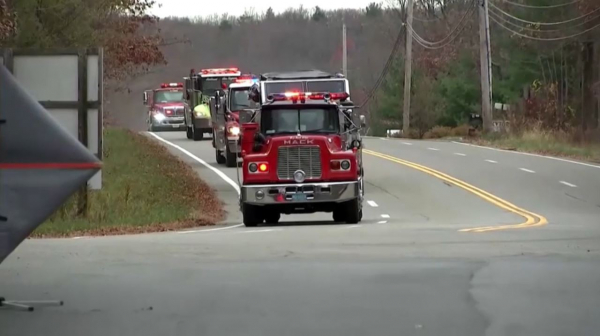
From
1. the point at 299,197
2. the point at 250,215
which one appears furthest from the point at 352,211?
the point at 250,215

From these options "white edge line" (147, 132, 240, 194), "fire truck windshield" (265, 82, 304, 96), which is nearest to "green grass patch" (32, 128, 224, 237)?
"white edge line" (147, 132, 240, 194)

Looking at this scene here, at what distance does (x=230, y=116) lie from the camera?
37656 mm

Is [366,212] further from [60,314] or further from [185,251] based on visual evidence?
[60,314]

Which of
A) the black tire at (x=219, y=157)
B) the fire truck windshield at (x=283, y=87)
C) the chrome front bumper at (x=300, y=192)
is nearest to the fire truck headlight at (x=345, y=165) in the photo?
the chrome front bumper at (x=300, y=192)

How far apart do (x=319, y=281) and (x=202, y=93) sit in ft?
129

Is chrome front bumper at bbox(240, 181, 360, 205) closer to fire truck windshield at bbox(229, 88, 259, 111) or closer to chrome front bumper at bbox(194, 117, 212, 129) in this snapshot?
fire truck windshield at bbox(229, 88, 259, 111)

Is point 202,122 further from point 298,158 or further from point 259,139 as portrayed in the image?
point 298,158

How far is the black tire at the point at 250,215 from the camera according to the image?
2370 centimetres

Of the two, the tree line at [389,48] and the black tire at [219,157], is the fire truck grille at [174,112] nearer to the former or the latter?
the tree line at [389,48]

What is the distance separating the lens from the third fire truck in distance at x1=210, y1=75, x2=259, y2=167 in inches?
1478

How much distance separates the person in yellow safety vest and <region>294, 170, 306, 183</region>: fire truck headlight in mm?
28545

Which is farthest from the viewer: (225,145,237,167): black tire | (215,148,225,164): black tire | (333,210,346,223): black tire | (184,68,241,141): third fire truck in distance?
(184,68,241,141): third fire truck in distance

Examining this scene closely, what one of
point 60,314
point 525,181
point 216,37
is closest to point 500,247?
point 60,314

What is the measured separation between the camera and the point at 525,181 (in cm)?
3519
